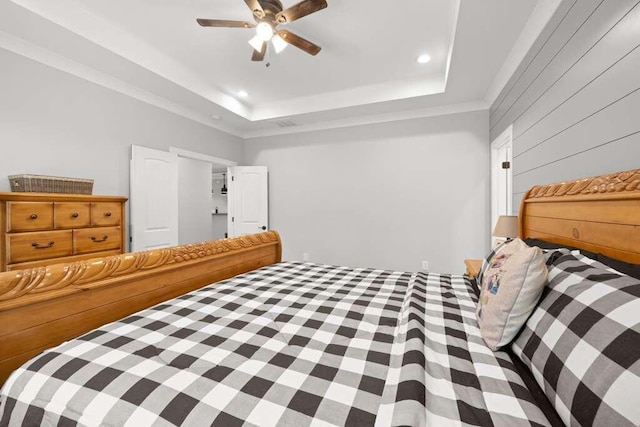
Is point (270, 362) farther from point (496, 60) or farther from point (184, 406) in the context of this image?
point (496, 60)

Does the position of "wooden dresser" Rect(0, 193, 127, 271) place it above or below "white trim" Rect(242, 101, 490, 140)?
below

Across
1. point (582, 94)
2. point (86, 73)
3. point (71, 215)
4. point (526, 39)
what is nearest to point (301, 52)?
point (526, 39)

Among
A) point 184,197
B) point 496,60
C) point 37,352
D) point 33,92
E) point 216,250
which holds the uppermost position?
point 496,60

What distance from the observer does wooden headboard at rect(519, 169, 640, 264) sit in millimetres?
1035

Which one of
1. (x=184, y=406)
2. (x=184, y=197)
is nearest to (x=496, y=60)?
(x=184, y=406)

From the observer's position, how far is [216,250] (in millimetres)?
1937

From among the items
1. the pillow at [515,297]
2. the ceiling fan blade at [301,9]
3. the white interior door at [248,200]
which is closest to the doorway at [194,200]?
the white interior door at [248,200]

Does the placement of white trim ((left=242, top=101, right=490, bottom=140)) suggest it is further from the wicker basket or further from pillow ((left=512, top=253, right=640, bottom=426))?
pillow ((left=512, top=253, right=640, bottom=426))

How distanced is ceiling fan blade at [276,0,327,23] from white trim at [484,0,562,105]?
1.47 m

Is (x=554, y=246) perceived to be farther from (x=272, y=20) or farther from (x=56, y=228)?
(x=56, y=228)

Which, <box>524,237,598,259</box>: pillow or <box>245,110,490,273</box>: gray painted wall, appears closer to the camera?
<box>524,237,598,259</box>: pillow

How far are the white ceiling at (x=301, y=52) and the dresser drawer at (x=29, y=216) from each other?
1.36 m

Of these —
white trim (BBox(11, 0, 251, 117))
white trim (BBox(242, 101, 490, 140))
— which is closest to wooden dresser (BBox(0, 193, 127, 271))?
white trim (BBox(11, 0, 251, 117))

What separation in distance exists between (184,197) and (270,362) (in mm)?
4888
